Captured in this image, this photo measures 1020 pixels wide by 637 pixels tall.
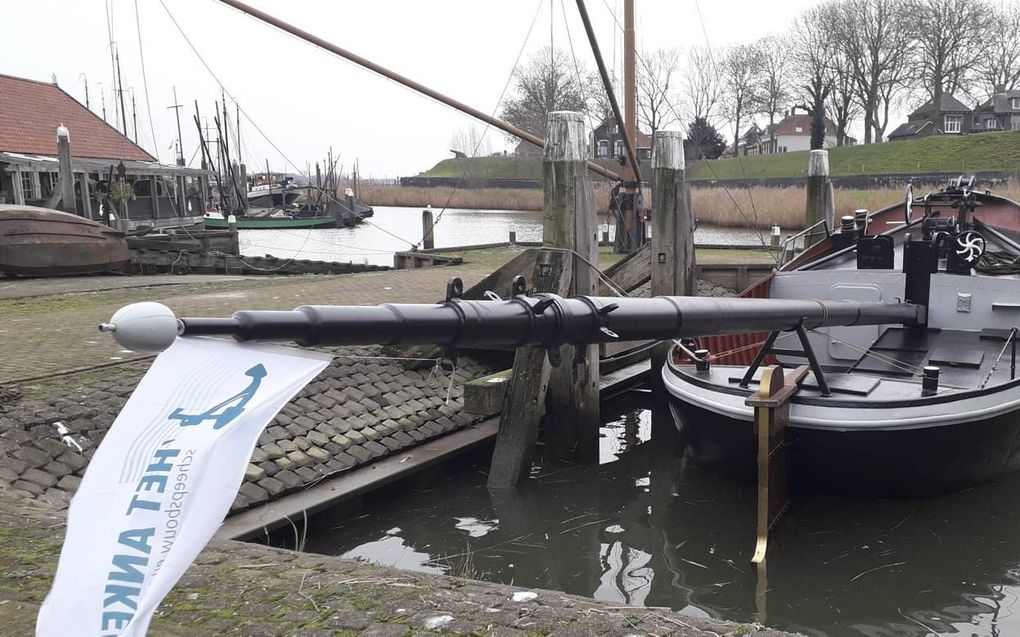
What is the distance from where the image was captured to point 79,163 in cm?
2688

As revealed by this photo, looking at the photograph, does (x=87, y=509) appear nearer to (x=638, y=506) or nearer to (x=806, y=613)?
(x=806, y=613)

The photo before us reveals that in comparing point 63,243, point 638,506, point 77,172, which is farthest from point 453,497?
point 77,172

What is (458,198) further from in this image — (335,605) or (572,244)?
(335,605)

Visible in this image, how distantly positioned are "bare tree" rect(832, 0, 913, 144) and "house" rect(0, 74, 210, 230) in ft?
149

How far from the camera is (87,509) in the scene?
221cm

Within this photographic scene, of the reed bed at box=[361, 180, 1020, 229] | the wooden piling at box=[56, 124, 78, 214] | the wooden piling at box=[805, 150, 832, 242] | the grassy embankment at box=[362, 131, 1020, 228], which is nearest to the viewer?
the wooden piling at box=[805, 150, 832, 242]

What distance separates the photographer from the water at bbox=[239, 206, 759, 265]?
27609mm

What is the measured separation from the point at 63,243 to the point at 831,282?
1479cm

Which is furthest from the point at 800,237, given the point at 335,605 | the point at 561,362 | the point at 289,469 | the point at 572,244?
the point at 335,605

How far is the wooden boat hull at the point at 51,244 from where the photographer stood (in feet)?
51.6

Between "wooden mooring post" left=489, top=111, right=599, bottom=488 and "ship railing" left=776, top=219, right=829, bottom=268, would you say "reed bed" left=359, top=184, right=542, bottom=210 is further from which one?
"wooden mooring post" left=489, top=111, right=599, bottom=488

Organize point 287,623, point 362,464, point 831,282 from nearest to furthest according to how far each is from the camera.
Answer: point 287,623 → point 362,464 → point 831,282

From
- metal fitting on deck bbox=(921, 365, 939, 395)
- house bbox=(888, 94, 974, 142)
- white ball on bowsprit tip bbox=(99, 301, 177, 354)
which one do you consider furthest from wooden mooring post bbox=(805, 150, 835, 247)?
house bbox=(888, 94, 974, 142)

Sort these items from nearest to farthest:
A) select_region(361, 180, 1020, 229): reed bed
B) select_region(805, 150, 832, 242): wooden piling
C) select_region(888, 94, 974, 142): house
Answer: select_region(805, 150, 832, 242): wooden piling, select_region(361, 180, 1020, 229): reed bed, select_region(888, 94, 974, 142): house
